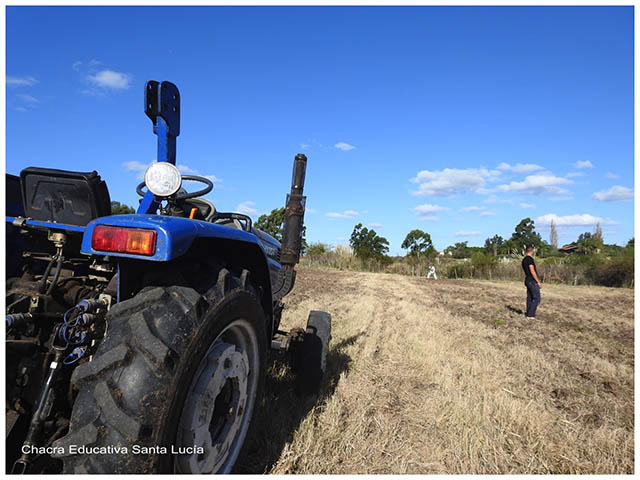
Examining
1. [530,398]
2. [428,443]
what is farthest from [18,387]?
[530,398]

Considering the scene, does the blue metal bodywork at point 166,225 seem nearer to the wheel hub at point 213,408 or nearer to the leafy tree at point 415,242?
the wheel hub at point 213,408

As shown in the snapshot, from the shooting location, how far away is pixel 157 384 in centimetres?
134

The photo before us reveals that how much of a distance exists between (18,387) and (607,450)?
321 cm

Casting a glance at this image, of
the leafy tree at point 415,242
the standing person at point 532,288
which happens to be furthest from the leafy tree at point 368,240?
the standing person at point 532,288

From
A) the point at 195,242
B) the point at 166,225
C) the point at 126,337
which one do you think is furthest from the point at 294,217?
the point at 126,337

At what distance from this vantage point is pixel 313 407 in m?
2.93

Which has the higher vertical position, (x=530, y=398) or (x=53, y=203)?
(x=53, y=203)

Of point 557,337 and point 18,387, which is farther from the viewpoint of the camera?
point 557,337

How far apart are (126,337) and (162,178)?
0.90 meters

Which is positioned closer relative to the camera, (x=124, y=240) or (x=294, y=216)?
(x=124, y=240)

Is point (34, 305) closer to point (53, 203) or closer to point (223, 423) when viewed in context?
point (53, 203)

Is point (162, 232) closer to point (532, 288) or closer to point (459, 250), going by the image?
point (532, 288)

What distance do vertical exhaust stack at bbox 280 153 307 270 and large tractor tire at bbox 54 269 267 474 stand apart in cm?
126

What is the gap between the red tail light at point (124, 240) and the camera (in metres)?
1.47
